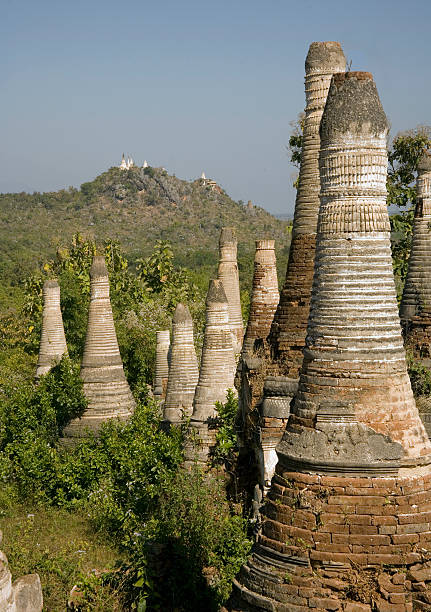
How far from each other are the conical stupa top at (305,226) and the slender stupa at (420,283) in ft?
7.43

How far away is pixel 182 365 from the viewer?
1962 centimetres

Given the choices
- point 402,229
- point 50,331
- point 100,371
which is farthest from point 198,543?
point 402,229

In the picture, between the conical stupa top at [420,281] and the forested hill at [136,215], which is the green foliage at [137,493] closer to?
the conical stupa top at [420,281]

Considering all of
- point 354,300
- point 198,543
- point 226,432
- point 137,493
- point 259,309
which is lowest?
point 137,493

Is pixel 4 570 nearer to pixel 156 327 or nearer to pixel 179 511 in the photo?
pixel 179 511

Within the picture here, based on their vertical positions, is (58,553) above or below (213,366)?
below

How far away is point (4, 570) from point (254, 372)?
6.95 m

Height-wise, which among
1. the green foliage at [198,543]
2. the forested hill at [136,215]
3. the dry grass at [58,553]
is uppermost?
the forested hill at [136,215]

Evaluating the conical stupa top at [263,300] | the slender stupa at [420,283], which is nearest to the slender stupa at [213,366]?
the conical stupa top at [263,300]

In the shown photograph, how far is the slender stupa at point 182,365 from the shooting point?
19.5m

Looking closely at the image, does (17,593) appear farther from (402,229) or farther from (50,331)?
(402,229)

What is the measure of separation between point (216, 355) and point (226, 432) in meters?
1.46

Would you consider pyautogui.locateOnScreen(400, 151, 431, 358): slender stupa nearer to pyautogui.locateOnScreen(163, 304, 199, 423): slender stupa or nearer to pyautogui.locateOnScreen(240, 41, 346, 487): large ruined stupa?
pyautogui.locateOnScreen(240, 41, 346, 487): large ruined stupa

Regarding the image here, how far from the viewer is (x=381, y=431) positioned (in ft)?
25.0
